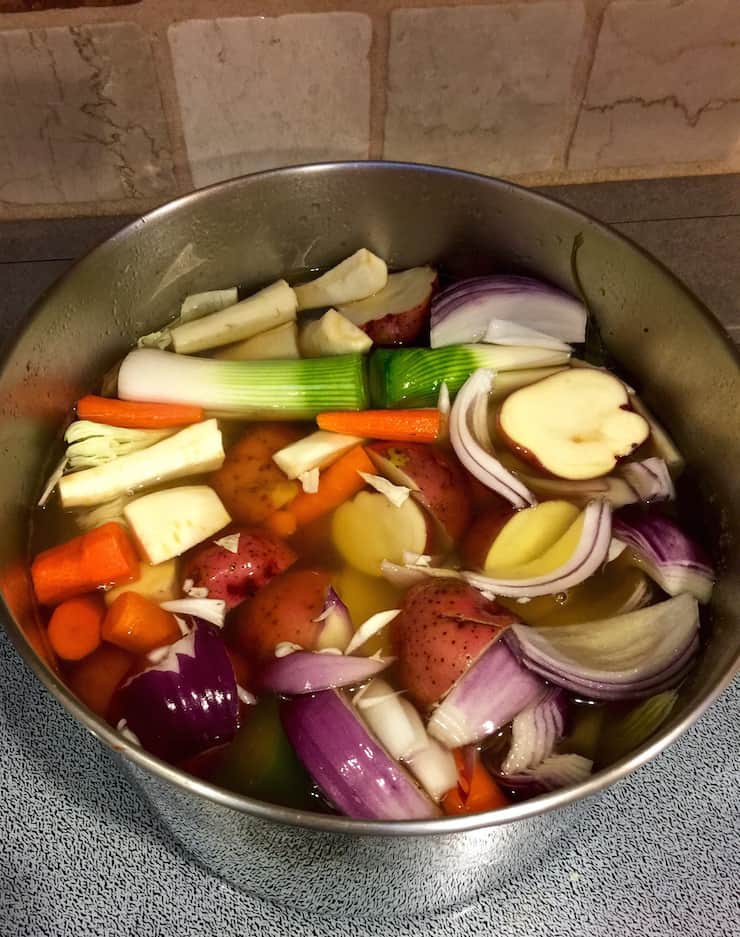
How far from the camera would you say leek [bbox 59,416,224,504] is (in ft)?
2.88

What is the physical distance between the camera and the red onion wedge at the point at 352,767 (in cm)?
66

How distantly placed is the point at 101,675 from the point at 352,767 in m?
0.24

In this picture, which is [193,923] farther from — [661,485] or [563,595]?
[661,485]

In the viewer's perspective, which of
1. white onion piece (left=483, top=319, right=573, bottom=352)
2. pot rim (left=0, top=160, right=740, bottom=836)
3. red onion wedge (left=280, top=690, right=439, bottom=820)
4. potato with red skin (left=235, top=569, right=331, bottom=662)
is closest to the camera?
pot rim (left=0, top=160, right=740, bottom=836)

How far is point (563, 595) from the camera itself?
0.81 m

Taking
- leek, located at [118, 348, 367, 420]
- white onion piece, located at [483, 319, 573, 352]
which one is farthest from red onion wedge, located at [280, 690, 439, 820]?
white onion piece, located at [483, 319, 573, 352]

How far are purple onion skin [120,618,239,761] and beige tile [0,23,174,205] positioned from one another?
24.8 inches

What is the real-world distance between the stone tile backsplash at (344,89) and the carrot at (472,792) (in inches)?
28.8

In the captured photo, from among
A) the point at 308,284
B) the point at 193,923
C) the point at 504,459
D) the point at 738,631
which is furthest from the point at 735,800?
the point at 308,284

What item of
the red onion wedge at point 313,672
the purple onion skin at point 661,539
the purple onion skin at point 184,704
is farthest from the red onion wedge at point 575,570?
the purple onion skin at point 184,704

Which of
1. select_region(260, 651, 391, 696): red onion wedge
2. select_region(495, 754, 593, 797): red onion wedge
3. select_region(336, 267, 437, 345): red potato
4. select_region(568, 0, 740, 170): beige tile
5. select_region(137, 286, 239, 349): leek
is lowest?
select_region(495, 754, 593, 797): red onion wedge

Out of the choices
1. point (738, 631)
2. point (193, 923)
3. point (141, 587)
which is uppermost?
point (738, 631)

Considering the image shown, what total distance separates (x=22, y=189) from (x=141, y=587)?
56 cm

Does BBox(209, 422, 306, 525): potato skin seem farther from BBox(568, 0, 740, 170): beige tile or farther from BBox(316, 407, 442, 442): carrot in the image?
BBox(568, 0, 740, 170): beige tile
